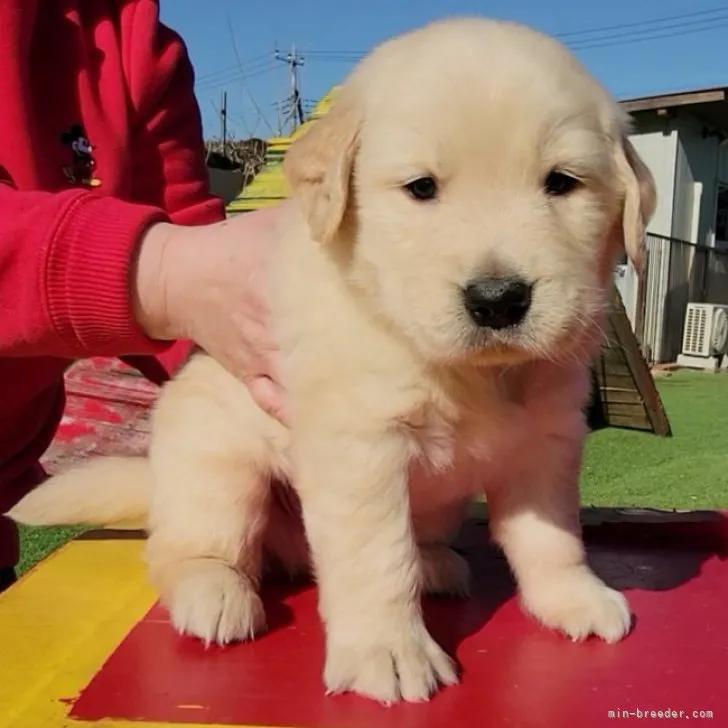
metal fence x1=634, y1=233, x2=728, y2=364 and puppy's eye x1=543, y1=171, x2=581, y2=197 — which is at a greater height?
puppy's eye x1=543, y1=171, x2=581, y2=197

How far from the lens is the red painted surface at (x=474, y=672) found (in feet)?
4.75

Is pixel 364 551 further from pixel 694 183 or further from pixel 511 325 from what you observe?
pixel 694 183

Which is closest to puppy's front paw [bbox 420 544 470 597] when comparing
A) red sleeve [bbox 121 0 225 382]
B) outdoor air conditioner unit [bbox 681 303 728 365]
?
red sleeve [bbox 121 0 225 382]

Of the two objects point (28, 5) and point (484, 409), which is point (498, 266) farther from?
point (28, 5)

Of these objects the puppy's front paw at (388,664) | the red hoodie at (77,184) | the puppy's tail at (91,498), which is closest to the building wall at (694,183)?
the red hoodie at (77,184)

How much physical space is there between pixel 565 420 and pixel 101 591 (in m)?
1.07

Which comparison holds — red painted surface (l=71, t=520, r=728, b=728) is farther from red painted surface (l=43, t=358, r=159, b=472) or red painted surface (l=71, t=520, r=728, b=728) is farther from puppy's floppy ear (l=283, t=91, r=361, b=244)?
red painted surface (l=43, t=358, r=159, b=472)

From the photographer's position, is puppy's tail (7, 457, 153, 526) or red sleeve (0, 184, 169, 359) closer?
red sleeve (0, 184, 169, 359)

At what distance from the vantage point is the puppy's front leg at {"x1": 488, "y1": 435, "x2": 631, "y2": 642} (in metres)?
A: 1.80

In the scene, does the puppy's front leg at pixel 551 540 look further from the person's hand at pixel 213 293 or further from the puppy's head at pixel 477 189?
the person's hand at pixel 213 293

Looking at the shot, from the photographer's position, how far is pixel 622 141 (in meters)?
1.80

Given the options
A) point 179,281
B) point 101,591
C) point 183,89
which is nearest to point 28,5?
point 183,89

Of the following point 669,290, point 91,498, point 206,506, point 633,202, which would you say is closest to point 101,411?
point 91,498

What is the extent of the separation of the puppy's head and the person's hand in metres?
0.23
